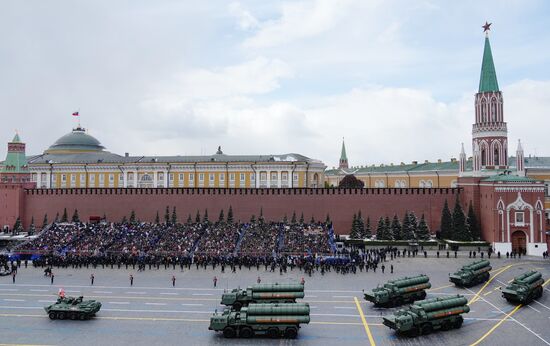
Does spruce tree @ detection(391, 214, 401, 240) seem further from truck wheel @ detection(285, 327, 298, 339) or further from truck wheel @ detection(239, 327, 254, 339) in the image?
truck wheel @ detection(239, 327, 254, 339)

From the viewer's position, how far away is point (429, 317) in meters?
19.1

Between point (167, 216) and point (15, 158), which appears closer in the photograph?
point (167, 216)

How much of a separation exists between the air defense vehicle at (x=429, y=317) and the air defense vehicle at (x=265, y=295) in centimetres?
431

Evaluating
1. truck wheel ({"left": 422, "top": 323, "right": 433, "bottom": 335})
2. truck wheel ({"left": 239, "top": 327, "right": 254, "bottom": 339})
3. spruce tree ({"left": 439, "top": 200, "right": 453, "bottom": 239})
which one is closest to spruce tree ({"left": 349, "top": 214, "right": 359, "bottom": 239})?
spruce tree ({"left": 439, "top": 200, "right": 453, "bottom": 239})

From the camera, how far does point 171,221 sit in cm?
4738

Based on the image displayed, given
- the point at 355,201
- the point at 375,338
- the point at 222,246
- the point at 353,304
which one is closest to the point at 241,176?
the point at 355,201

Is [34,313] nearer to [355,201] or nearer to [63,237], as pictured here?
[63,237]

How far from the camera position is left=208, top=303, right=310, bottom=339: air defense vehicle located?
18719 millimetres

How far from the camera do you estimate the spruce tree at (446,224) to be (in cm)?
4294

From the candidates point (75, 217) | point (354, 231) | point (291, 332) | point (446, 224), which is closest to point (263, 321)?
point (291, 332)

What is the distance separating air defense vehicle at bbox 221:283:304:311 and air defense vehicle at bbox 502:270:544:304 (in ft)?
31.1

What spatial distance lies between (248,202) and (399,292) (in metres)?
26.8

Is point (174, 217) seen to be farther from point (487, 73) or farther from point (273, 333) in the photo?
point (487, 73)

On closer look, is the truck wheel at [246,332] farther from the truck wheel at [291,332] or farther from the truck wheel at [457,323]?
the truck wheel at [457,323]
